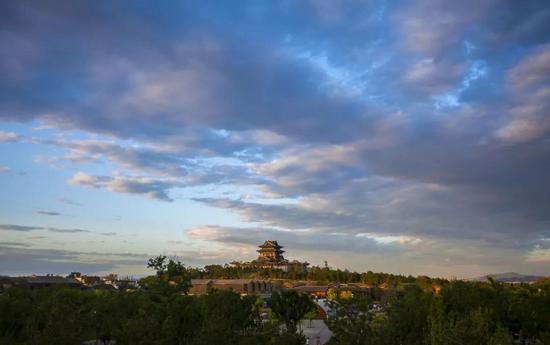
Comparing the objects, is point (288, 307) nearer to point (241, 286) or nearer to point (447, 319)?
point (447, 319)

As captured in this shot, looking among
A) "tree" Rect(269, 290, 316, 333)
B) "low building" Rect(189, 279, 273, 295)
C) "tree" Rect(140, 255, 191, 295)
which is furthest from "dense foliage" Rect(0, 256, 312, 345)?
"low building" Rect(189, 279, 273, 295)

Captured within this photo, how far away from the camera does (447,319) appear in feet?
122

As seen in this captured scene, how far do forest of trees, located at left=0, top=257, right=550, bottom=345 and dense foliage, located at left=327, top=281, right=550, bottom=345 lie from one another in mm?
64

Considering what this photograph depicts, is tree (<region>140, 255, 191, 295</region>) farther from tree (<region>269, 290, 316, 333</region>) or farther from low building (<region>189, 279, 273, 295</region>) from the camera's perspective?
low building (<region>189, 279, 273, 295</region>)

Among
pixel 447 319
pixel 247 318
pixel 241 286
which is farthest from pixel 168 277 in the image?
pixel 241 286

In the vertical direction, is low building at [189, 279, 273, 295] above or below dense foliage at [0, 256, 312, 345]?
above

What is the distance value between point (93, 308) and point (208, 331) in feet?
145

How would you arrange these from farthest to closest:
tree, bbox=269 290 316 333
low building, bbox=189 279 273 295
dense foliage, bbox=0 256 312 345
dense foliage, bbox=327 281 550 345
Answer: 1. low building, bbox=189 279 273 295
2. tree, bbox=269 290 316 333
3. dense foliage, bbox=0 256 312 345
4. dense foliage, bbox=327 281 550 345

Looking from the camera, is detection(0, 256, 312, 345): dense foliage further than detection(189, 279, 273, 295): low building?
No

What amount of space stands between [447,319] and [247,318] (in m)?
26.7

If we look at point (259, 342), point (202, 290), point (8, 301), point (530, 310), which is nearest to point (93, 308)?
point (8, 301)

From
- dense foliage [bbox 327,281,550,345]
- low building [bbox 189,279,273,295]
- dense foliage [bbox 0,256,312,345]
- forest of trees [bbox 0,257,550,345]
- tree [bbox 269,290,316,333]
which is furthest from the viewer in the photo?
low building [bbox 189,279,273,295]

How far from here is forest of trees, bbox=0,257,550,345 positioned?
27281 millimetres

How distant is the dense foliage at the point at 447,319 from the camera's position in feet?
82.6
